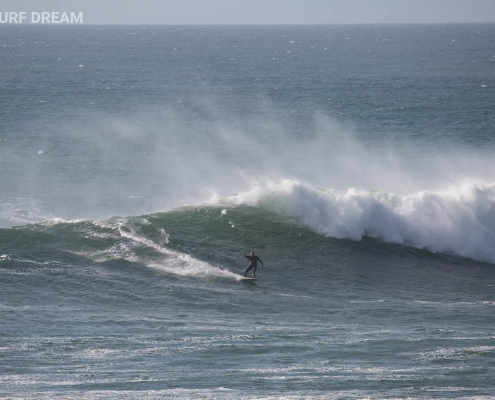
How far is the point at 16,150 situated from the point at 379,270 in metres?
34.7

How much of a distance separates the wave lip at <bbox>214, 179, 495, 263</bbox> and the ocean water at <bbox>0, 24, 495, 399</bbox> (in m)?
0.09

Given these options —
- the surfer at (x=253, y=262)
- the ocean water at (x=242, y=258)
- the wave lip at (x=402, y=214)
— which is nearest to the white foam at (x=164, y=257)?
the ocean water at (x=242, y=258)

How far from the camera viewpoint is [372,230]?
3206 cm

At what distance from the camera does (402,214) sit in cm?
3275

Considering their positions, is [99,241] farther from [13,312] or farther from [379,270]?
[379,270]

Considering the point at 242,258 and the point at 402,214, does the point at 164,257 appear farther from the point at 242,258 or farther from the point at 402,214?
the point at 402,214

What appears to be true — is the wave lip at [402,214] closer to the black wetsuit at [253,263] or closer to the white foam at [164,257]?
the black wetsuit at [253,263]

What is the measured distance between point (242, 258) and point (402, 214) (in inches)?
329

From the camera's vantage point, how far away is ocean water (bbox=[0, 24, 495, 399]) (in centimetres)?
1803

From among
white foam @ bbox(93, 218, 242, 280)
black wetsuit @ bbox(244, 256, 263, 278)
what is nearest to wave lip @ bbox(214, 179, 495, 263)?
black wetsuit @ bbox(244, 256, 263, 278)

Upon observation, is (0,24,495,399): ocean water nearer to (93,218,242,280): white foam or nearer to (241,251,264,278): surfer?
(93,218,242,280): white foam

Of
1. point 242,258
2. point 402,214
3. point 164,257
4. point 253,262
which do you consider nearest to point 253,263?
point 253,262

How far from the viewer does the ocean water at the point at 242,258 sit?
18.0 m

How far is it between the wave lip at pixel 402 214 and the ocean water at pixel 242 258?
93 mm
